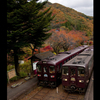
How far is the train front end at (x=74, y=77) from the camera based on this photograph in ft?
30.6

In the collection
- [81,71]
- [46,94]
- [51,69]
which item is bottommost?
[46,94]

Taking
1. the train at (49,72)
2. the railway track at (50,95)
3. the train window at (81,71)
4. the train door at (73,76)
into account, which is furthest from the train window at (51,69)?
the train window at (81,71)

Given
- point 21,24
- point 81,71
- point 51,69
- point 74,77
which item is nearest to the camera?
point 81,71

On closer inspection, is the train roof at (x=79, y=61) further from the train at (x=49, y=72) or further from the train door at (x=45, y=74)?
the train door at (x=45, y=74)

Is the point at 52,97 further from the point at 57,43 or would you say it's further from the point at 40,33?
the point at 57,43

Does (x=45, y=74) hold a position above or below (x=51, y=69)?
below

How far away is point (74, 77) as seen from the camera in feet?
31.2

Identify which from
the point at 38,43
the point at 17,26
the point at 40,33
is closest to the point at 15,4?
the point at 17,26

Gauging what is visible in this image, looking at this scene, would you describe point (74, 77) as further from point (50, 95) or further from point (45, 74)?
point (45, 74)

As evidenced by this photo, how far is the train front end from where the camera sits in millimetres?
9328

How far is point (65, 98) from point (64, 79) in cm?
152

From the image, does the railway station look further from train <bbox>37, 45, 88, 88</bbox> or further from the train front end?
train <bbox>37, 45, 88, 88</bbox>

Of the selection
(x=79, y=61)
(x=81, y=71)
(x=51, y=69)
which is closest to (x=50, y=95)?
(x=51, y=69)

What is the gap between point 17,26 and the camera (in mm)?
12359
